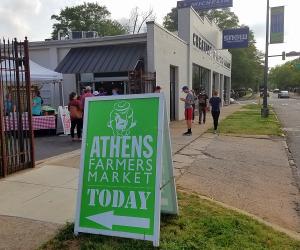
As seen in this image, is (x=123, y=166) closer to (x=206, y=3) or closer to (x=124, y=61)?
(x=124, y=61)

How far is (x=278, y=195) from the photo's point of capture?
6.93 meters

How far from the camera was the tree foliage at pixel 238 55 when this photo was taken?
69081 mm

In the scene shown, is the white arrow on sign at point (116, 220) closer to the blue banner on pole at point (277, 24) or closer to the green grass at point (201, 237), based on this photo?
the green grass at point (201, 237)

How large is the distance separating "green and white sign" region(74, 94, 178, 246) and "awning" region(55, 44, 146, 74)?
39.4 feet

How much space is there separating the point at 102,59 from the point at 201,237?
45.9 ft

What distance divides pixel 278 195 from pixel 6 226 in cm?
468

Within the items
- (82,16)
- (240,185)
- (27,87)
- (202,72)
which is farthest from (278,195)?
(82,16)

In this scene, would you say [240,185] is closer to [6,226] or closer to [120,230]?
[120,230]

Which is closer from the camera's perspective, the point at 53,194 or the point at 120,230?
the point at 120,230

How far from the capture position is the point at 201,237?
4438mm

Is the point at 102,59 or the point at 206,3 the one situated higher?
the point at 206,3

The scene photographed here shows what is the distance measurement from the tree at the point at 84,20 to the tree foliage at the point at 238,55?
1687 cm

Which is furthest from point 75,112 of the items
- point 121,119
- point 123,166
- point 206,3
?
point 206,3

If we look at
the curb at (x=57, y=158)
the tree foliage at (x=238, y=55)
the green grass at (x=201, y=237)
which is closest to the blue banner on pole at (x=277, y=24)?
the curb at (x=57, y=158)
